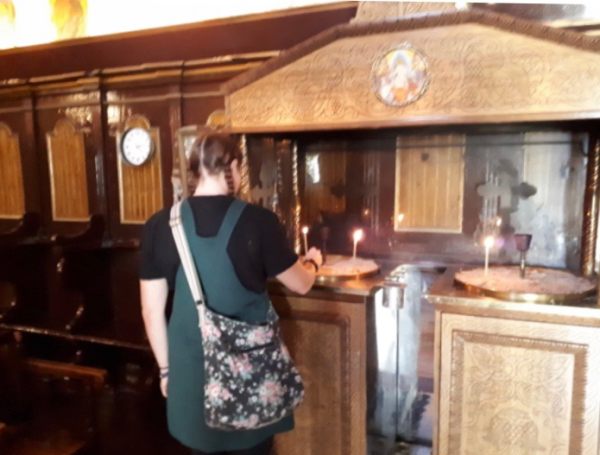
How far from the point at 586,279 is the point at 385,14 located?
108 centimetres

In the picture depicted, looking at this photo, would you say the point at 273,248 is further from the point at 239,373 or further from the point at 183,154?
the point at 183,154

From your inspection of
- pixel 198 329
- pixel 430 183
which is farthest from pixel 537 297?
pixel 198 329

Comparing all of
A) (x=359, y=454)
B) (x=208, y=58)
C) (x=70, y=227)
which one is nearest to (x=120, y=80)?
(x=208, y=58)

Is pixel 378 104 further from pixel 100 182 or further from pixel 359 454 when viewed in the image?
pixel 100 182

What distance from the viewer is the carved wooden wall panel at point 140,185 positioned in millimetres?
3221

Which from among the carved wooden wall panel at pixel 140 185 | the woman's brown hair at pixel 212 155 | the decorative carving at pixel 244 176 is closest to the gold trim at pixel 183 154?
the decorative carving at pixel 244 176

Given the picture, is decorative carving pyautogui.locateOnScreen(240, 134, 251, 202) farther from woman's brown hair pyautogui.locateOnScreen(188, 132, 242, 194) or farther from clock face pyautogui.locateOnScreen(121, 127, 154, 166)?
clock face pyautogui.locateOnScreen(121, 127, 154, 166)

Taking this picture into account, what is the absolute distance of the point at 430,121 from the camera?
4.99ft

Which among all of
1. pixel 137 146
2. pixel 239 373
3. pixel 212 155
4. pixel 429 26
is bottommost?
pixel 239 373

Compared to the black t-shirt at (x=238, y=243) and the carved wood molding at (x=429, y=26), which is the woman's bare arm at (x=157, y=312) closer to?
the black t-shirt at (x=238, y=243)

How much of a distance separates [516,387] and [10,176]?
365 cm

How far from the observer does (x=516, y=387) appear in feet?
5.03

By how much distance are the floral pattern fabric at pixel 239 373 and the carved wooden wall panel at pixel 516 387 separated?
0.60 m

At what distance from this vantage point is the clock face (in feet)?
10.6
